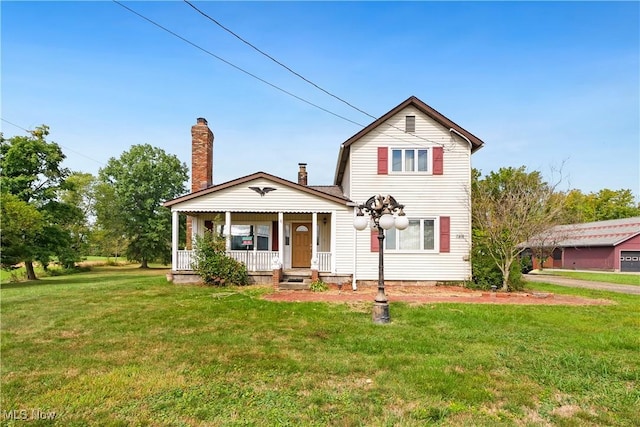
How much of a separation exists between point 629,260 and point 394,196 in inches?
1121

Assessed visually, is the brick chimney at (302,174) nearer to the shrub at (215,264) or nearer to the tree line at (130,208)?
the shrub at (215,264)

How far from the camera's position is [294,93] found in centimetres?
1094

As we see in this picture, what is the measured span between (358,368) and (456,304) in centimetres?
568

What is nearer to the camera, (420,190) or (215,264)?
(215,264)

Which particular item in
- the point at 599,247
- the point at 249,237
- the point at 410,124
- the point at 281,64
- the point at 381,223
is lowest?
the point at 599,247

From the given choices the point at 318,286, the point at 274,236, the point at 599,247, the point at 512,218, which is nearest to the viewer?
the point at 512,218

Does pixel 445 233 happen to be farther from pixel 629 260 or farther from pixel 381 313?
pixel 629 260

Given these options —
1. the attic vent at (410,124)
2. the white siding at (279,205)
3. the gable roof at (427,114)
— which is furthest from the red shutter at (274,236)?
the attic vent at (410,124)

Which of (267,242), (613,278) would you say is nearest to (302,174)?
(267,242)

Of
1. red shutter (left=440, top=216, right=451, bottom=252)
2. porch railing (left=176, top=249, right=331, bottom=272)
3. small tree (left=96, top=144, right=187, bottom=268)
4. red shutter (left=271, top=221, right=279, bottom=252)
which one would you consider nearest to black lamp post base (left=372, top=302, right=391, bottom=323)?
porch railing (left=176, top=249, right=331, bottom=272)

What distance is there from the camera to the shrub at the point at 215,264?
12547 millimetres

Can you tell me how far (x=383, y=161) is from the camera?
44.8 feet

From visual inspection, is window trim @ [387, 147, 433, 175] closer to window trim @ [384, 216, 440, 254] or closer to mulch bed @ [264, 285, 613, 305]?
window trim @ [384, 216, 440, 254]

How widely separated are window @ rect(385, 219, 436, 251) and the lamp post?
230 inches
